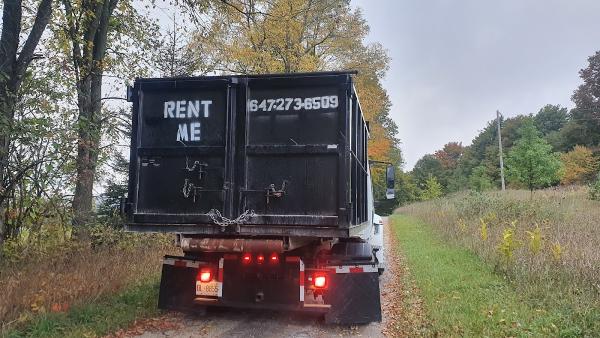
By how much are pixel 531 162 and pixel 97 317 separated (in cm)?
2442

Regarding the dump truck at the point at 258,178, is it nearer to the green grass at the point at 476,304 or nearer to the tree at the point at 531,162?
the green grass at the point at 476,304

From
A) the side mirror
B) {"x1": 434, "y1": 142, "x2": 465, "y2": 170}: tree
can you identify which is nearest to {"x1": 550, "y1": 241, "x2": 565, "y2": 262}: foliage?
the side mirror

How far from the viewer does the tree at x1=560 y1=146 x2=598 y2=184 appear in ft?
149

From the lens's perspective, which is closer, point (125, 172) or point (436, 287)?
point (436, 287)

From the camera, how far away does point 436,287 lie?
8297 mm

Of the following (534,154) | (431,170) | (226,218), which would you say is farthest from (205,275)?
(431,170)

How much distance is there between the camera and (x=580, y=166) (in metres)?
46.2

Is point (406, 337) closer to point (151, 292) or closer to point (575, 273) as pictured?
point (575, 273)

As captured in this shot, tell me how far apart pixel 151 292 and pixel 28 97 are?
3.81 metres

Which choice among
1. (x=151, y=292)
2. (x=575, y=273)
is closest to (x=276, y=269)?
(x=151, y=292)

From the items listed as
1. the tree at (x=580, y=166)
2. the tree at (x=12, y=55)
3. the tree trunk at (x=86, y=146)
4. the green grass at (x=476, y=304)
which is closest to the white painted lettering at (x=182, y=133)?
the tree trunk at (x=86, y=146)

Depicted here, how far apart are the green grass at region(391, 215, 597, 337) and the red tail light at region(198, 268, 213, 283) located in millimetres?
3000

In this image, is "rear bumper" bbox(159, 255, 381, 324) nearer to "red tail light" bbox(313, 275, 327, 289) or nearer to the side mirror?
"red tail light" bbox(313, 275, 327, 289)

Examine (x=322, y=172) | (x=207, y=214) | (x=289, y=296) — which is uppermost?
(x=322, y=172)
